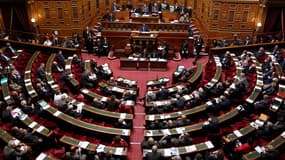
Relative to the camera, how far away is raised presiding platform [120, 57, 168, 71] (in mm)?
17594

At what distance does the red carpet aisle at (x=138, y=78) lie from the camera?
11.1 m

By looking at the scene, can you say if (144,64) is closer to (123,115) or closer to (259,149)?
(123,115)

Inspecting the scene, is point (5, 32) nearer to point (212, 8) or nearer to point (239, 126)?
point (212, 8)

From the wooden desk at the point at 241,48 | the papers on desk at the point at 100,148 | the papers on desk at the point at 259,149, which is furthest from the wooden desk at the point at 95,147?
the wooden desk at the point at 241,48

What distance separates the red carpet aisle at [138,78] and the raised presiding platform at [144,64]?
35 centimetres

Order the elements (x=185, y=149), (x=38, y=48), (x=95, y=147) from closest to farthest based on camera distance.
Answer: (x=185, y=149) → (x=95, y=147) → (x=38, y=48)

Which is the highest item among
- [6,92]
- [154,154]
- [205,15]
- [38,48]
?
[205,15]

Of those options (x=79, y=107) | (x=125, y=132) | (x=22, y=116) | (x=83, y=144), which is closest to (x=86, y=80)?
(x=79, y=107)

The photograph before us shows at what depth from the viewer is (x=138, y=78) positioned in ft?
54.9

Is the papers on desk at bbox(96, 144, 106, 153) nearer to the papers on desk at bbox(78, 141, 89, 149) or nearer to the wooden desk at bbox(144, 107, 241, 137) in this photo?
the papers on desk at bbox(78, 141, 89, 149)

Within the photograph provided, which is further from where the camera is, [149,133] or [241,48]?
[241,48]

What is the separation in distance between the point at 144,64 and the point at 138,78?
4.44 feet


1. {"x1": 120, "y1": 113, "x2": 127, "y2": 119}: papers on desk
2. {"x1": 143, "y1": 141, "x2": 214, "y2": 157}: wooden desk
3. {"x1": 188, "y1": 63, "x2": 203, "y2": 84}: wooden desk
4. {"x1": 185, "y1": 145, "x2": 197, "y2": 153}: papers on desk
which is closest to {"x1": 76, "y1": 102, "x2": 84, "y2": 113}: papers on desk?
{"x1": 120, "y1": 113, "x2": 127, "y2": 119}: papers on desk

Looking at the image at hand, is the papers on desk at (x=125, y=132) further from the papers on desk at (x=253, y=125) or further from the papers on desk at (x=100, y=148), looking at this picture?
the papers on desk at (x=253, y=125)
